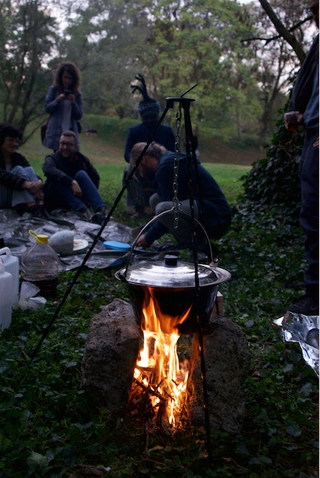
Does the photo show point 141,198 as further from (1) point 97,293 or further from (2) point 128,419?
(2) point 128,419

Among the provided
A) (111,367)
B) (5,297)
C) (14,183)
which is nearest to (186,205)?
(5,297)

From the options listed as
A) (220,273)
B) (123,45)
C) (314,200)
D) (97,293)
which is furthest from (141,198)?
(123,45)

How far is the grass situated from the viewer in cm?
196

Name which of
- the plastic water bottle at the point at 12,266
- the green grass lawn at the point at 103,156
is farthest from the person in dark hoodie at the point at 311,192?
the green grass lawn at the point at 103,156

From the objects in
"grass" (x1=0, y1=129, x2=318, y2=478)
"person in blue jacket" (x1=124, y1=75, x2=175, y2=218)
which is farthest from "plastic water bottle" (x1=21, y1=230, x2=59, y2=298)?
"person in blue jacket" (x1=124, y1=75, x2=175, y2=218)

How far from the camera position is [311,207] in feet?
11.4

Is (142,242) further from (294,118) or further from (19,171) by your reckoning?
(294,118)

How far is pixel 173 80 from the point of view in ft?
103

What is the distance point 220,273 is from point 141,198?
520 cm

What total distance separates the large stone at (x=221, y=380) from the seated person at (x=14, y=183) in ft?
15.0

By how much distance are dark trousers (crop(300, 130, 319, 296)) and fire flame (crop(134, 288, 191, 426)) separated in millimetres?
1443

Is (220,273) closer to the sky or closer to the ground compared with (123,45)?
closer to the ground

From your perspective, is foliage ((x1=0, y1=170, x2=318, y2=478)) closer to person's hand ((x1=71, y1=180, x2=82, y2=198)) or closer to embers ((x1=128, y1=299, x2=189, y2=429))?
embers ((x1=128, y1=299, x2=189, y2=429))

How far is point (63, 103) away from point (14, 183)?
7.16 feet
